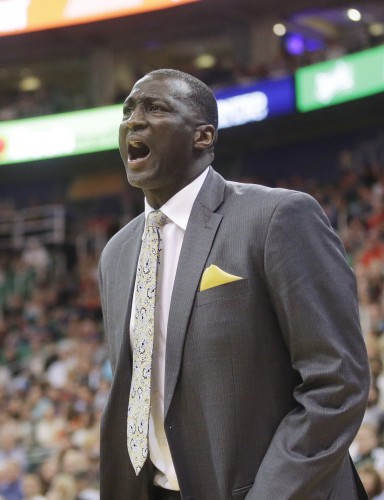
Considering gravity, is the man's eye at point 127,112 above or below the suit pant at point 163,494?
above

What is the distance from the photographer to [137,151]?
206 centimetres

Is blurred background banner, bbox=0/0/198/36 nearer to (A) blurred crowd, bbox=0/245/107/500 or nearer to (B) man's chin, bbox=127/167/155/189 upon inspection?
(A) blurred crowd, bbox=0/245/107/500

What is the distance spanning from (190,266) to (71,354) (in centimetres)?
945

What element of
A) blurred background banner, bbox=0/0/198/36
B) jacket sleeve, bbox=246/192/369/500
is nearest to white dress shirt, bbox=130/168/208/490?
jacket sleeve, bbox=246/192/369/500

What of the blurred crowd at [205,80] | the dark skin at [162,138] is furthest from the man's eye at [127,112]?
the blurred crowd at [205,80]

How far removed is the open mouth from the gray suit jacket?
0.83 feet

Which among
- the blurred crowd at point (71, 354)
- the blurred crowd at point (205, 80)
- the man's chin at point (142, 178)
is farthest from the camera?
the blurred crowd at point (205, 80)

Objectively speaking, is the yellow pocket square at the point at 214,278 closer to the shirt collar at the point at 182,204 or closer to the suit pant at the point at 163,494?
the shirt collar at the point at 182,204

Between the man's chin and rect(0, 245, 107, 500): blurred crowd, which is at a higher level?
the man's chin

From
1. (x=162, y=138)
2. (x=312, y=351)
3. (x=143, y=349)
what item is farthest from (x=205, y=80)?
(x=312, y=351)

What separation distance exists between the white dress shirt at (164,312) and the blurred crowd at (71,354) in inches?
121

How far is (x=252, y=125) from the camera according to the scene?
14617mm

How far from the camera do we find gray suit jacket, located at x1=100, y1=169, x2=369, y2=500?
1.82 metres

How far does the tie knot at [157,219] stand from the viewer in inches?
82.4
